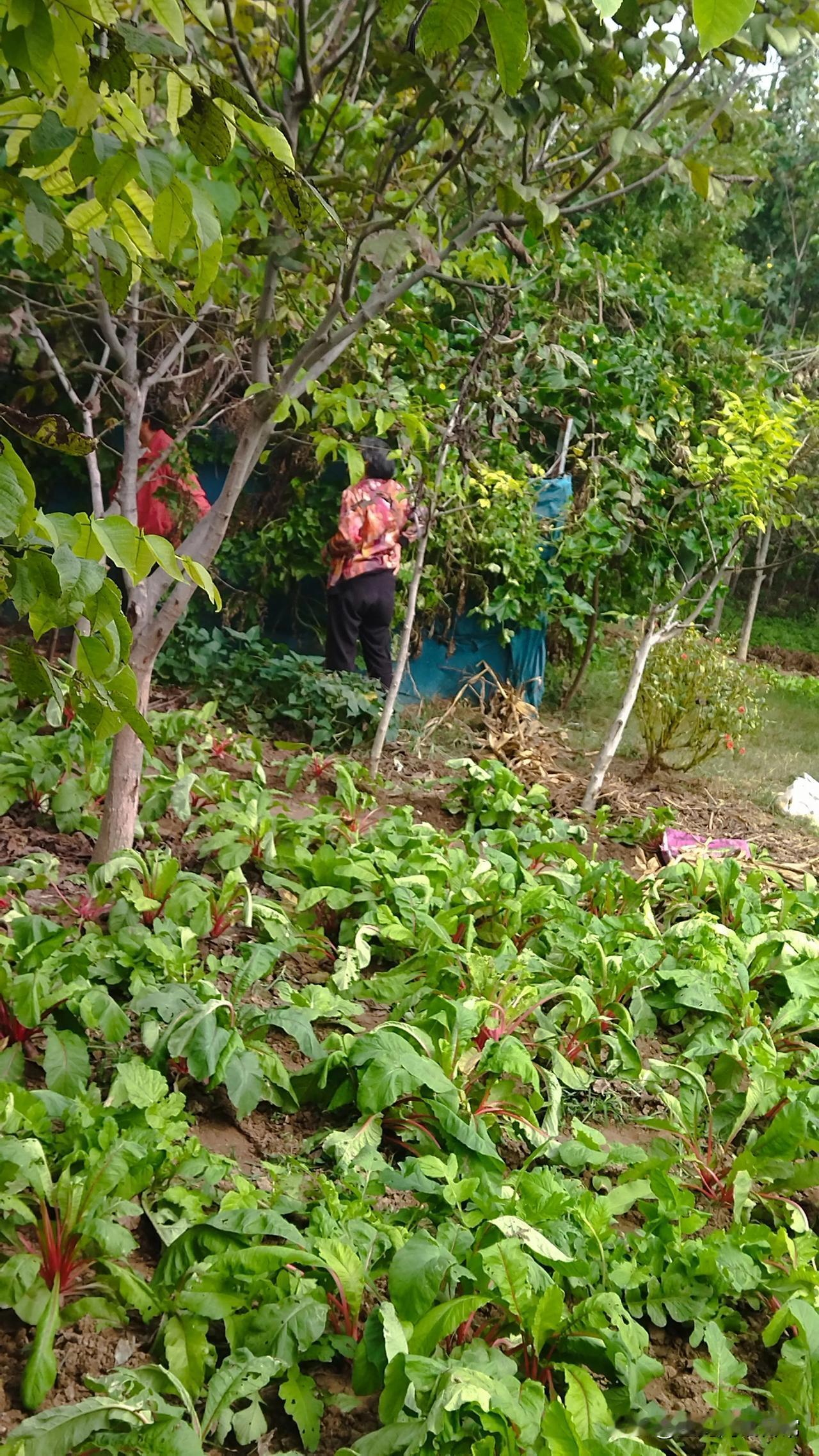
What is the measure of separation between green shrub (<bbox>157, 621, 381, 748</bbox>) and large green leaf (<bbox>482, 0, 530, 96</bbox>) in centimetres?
486

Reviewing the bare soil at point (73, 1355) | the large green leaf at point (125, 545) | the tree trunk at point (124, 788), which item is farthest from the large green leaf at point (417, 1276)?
the tree trunk at point (124, 788)

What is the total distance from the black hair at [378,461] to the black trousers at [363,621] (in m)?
0.57

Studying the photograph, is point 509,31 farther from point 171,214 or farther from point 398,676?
point 398,676

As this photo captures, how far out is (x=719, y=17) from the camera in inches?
27.7

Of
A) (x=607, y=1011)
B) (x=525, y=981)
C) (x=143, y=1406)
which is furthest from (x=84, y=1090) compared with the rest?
(x=607, y=1011)

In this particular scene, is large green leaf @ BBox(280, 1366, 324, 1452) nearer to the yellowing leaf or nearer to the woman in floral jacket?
the yellowing leaf

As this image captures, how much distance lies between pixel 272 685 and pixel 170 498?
1365 millimetres

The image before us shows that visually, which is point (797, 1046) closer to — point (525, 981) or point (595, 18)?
point (525, 981)

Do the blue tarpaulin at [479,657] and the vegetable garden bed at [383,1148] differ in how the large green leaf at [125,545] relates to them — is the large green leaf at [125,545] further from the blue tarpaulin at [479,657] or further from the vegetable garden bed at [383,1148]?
the blue tarpaulin at [479,657]

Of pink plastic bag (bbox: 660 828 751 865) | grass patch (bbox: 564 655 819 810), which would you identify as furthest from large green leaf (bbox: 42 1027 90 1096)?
grass patch (bbox: 564 655 819 810)

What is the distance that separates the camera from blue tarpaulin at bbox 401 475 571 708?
7.51 m

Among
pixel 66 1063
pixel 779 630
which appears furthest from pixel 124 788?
pixel 779 630

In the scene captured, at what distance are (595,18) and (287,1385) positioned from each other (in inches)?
125

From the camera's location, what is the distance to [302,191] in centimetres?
144
